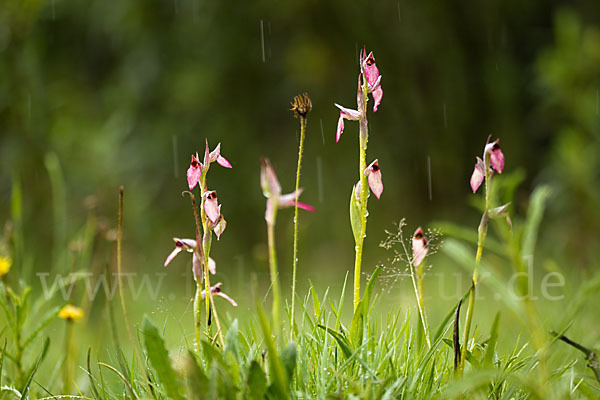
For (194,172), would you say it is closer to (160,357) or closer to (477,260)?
(160,357)

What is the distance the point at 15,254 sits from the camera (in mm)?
1491

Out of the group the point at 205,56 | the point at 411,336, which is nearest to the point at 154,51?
the point at 205,56

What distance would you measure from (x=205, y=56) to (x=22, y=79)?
6.60ft

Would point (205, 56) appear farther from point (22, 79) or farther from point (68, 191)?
point (22, 79)

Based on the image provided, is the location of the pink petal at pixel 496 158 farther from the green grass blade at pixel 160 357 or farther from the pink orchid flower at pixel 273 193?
the green grass blade at pixel 160 357

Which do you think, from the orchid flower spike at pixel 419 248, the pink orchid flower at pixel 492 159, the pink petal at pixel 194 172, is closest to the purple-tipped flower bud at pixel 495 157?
the pink orchid flower at pixel 492 159

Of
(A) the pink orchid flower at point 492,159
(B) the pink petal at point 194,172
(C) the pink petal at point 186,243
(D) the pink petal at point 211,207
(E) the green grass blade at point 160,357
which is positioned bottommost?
(E) the green grass blade at point 160,357

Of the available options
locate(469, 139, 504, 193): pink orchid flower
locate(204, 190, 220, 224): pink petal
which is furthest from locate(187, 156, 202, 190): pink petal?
locate(469, 139, 504, 193): pink orchid flower

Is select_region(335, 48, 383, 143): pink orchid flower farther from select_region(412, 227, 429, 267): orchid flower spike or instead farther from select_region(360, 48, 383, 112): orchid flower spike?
select_region(412, 227, 429, 267): orchid flower spike

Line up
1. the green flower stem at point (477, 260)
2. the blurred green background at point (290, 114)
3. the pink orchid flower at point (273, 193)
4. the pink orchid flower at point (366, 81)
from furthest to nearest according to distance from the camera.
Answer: the blurred green background at point (290, 114) < the pink orchid flower at point (366, 81) < the green flower stem at point (477, 260) < the pink orchid flower at point (273, 193)

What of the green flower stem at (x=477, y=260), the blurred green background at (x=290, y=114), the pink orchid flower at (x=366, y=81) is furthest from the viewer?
the blurred green background at (x=290, y=114)

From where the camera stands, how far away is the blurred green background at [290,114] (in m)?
4.18

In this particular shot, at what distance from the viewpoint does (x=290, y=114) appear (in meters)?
5.07

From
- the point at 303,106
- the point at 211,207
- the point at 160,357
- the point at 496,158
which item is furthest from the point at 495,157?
the point at 160,357
